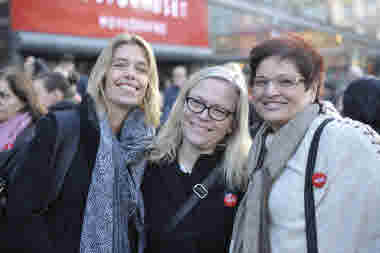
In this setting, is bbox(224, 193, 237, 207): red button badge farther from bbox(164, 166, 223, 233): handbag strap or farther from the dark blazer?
the dark blazer

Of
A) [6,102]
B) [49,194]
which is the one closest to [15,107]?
[6,102]

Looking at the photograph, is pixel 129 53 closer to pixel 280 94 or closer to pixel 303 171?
pixel 280 94

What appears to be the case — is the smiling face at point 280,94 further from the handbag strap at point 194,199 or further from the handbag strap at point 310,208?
the handbag strap at point 194,199

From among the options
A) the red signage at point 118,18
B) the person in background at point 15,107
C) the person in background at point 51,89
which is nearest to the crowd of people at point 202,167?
the person in background at point 15,107

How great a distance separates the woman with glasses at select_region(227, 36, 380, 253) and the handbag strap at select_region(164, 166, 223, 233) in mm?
274

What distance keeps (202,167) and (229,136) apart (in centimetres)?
30

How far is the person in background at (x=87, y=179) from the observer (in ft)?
6.18

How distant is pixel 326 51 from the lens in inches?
461

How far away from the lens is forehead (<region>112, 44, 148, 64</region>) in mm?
2301

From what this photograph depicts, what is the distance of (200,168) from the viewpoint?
6.85 ft

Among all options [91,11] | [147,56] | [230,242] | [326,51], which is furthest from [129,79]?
[326,51]

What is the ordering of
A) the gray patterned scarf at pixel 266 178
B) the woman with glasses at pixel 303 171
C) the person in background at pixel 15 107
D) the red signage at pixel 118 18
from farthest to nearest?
the red signage at pixel 118 18 → the person in background at pixel 15 107 → the gray patterned scarf at pixel 266 178 → the woman with glasses at pixel 303 171

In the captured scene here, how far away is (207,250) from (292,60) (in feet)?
3.91

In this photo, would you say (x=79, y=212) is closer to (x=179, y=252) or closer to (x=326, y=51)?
(x=179, y=252)
